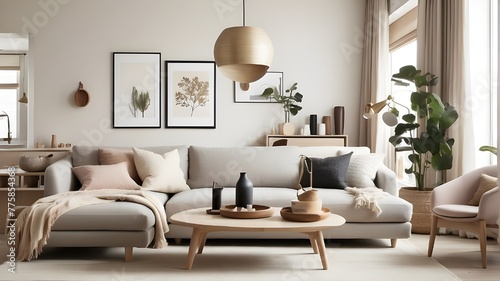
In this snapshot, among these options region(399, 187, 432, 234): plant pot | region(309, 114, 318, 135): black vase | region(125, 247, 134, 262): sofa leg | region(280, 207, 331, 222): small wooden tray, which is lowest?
region(125, 247, 134, 262): sofa leg

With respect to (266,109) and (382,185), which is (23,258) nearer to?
(382,185)

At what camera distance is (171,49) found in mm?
6523

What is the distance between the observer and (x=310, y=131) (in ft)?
21.4

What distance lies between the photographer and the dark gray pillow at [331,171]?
4.65 m

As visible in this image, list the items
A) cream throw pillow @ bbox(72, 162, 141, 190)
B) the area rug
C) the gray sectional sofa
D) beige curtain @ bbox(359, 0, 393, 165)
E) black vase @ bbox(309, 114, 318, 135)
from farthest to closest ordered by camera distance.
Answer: black vase @ bbox(309, 114, 318, 135)
beige curtain @ bbox(359, 0, 393, 165)
cream throw pillow @ bbox(72, 162, 141, 190)
the gray sectional sofa
the area rug

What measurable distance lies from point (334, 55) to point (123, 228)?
4.02 metres


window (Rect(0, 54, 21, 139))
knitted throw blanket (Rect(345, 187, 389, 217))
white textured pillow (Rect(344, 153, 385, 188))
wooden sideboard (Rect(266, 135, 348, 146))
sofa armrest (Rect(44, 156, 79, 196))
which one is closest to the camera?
knitted throw blanket (Rect(345, 187, 389, 217))

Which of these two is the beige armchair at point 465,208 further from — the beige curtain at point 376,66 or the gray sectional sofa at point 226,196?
the beige curtain at point 376,66

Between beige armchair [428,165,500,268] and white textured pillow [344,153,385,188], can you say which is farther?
white textured pillow [344,153,385,188]

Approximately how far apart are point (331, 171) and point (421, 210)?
0.99 m

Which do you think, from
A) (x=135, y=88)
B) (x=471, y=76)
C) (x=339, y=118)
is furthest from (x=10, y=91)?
(x=471, y=76)

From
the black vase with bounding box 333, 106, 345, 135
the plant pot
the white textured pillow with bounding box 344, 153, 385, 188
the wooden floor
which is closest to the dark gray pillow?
the white textured pillow with bounding box 344, 153, 385, 188

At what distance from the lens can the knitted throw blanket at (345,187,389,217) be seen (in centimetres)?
404

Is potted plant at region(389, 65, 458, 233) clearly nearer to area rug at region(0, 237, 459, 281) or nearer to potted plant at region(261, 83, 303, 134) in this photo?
area rug at region(0, 237, 459, 281)
